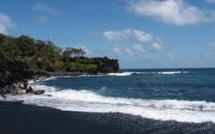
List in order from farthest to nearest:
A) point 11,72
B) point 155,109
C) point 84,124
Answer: point 155,109
point 84,124
point 11,72

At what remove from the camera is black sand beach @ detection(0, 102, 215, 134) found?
2588 centimetres

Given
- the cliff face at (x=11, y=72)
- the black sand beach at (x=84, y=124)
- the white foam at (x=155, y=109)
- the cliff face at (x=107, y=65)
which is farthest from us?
the cliff face at (x=107, y=65)

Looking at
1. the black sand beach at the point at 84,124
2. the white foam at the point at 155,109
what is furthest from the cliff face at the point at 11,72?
the white foam at the point at 155,109

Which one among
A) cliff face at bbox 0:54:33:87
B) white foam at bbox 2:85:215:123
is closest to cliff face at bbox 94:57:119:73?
white foam at bbox 2:85:215:123

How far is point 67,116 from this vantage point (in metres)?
31.7

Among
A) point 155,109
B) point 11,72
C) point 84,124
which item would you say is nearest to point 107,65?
point 155,109

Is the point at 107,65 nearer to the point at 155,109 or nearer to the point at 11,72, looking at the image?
the point at 155,109

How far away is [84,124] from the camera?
1113 inches

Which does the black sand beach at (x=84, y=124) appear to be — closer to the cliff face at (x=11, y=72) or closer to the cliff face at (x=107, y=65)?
the cliff face at (x=11, y=72)

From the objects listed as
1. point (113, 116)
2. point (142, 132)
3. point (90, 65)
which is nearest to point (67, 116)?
point (113, 116)

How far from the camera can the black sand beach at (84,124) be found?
25.9m

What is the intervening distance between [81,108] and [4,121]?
26.9 feet

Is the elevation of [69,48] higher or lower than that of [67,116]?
higher

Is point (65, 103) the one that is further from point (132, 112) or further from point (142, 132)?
point (142, 132)
